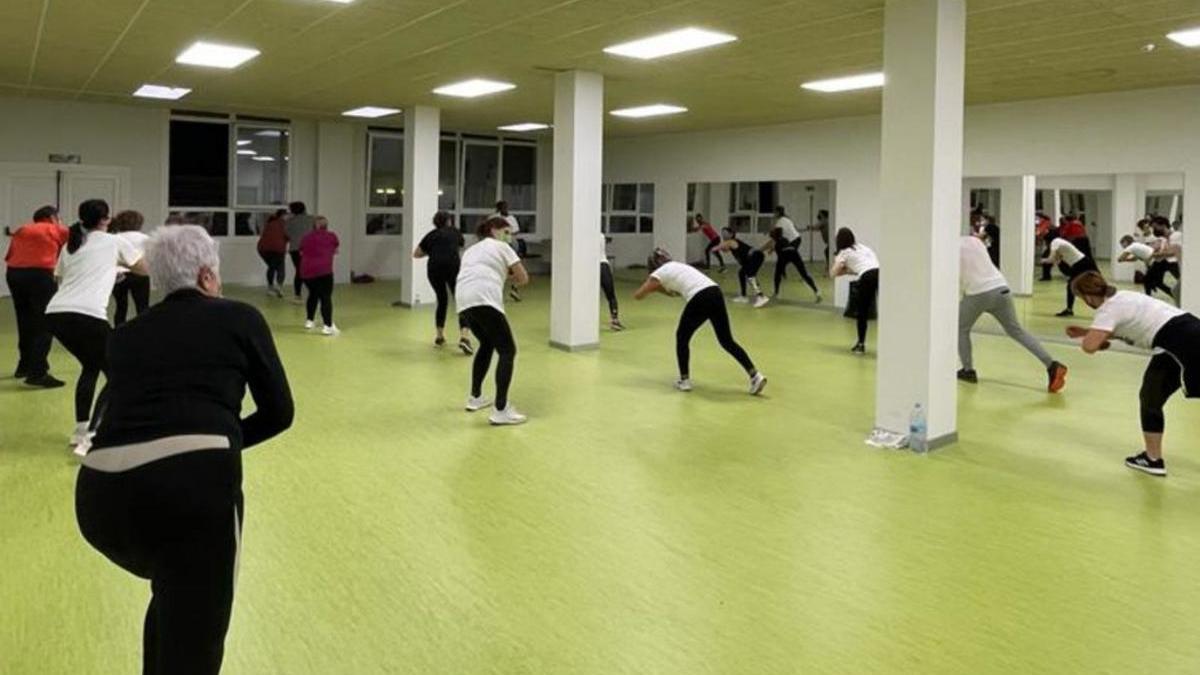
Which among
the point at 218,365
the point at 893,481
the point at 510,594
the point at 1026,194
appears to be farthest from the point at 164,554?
the point at 1026,194

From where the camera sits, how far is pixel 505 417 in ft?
20.6

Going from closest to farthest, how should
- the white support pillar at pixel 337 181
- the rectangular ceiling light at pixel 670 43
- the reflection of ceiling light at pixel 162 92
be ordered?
1. the rectangular ceiling light at pixel 670 43
2. the reflection of ceiling light at pixel 162 92
3. the white support pillar at pixel 337 181

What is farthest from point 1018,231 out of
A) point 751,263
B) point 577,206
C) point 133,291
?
point 133,291

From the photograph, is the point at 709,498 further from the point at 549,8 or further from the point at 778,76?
the point at 778,76

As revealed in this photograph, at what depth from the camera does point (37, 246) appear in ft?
22.7

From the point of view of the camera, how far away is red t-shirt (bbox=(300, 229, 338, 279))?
32.7 ft

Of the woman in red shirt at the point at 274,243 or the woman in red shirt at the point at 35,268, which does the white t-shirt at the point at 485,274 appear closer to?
the woman in red shirt at the point at 35,268

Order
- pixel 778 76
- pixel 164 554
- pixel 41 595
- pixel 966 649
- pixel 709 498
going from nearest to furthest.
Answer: pixel 164 554 → pixel 966 649 → pixel 41 595 → pixel 709 498 → pixel 778 76

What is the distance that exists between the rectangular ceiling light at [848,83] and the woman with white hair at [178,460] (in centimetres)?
891

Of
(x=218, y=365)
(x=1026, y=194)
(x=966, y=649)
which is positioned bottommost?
(x=966, y=649)

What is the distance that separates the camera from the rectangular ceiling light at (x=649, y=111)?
42.7 feet

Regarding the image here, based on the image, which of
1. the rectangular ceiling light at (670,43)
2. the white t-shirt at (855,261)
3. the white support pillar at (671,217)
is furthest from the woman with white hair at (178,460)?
the white support pillar at (671,217)

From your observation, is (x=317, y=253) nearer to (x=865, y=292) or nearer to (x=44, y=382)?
(x=44, y=382)

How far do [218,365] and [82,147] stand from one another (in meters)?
14.6
